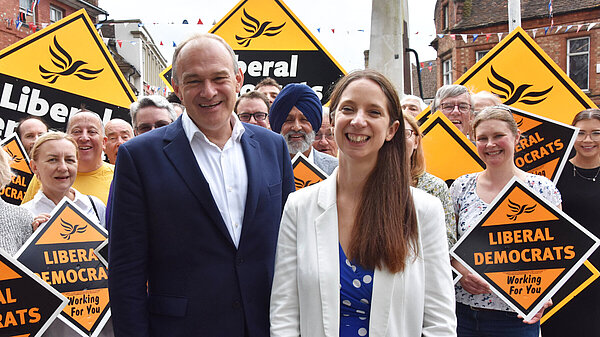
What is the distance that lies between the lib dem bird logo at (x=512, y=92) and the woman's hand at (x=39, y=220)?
3.91 m

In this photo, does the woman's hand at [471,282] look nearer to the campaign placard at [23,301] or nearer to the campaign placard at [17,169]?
the campaign placard at [23,301]

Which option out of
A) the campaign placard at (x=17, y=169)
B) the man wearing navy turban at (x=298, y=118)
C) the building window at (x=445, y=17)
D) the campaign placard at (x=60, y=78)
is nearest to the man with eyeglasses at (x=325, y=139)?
the man wearing navy turban at (x=298, y=118)

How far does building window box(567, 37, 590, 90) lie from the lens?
22391mm

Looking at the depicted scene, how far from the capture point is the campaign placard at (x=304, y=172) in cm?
322

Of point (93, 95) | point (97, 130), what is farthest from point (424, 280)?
point (93, 95)

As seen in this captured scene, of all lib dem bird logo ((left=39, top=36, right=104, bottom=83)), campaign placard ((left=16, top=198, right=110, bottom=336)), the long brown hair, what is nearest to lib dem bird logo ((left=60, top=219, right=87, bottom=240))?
campaign placard ((left=16, top=198, right=110, bottom=336))

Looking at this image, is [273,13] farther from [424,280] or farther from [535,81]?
[424,280]

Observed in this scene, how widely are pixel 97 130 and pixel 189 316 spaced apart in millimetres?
2520

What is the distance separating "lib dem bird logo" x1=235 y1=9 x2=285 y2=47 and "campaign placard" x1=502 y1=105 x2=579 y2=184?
3169 mm

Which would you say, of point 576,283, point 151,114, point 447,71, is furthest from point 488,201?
point 447,71

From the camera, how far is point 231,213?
6.89 feet

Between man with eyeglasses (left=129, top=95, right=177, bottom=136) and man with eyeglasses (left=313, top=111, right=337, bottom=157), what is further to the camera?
man with eyeglasses (left=313, top=111, right=337, bottom=157)

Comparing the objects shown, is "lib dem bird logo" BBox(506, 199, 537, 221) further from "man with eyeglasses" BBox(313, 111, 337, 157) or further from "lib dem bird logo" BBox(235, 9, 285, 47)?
"lib dem bird logo" BBox(235, 9, 285, 47)

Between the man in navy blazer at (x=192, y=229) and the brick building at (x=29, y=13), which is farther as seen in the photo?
the brick building at (x=29, y=13)
